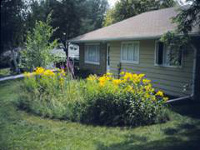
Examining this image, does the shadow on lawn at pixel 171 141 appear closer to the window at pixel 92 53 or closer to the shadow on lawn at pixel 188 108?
the shadow on lawn at pixel 188 108

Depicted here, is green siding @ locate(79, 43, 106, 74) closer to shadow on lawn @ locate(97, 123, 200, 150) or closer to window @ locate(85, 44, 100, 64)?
window @ locate(85, 44, 100, 64)

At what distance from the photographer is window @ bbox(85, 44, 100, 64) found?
1482 cm

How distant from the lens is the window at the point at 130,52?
1107 centimetres

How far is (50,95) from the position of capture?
287 inches

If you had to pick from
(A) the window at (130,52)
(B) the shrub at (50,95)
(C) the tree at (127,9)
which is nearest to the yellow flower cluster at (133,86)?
(B) the shrub at (50,95)

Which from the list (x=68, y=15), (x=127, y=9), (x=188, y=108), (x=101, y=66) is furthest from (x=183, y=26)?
(x=127, y=9)

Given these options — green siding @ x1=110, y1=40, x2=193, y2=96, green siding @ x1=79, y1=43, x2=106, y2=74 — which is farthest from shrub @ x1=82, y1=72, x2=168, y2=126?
green siding @ x1=79, y1=43, x2=106, y2=74

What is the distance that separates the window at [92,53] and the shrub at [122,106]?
8.87 meters

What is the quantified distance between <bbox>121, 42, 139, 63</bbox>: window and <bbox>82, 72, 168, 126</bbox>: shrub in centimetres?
523

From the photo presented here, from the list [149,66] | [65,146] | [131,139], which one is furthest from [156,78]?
[65,146]

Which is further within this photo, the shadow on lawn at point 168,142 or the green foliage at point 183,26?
the green foliage at point 183,26

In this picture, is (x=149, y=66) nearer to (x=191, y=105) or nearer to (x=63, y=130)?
(x=191, y=105)

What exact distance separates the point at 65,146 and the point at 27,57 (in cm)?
677

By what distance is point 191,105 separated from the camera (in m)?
7.69
